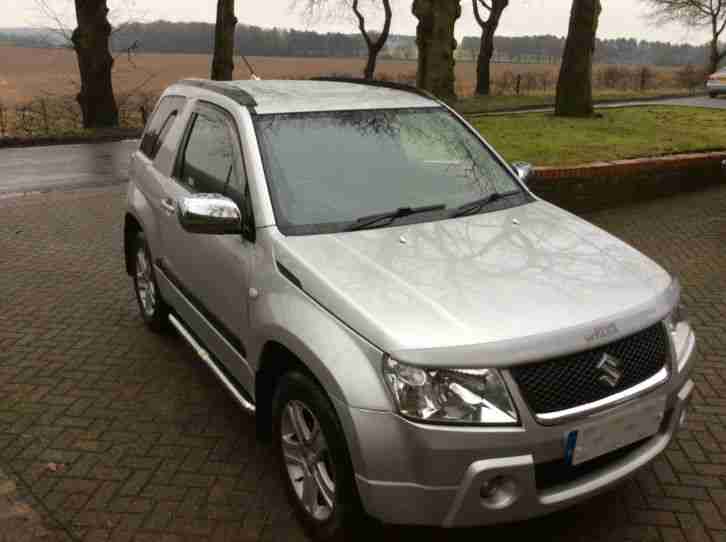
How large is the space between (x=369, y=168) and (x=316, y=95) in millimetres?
762

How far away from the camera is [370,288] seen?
3.08 m

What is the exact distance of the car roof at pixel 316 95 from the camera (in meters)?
4.33

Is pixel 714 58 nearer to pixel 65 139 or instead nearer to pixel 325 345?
pixel 65 139

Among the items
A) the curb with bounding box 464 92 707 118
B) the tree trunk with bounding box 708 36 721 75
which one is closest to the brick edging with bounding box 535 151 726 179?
the curb with bounding box 464 92 707 118

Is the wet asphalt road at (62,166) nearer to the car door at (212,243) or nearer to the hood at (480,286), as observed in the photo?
the car door at (212,243)

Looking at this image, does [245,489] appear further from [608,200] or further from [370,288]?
[608,200]

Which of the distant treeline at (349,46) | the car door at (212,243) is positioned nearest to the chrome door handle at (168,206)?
the car door at (212,243)

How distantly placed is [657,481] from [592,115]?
552 inches

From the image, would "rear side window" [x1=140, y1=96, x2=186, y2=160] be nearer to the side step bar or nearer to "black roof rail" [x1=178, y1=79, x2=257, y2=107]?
"black roof rail" [x1=178, y1=79, x2=257, y2=107]

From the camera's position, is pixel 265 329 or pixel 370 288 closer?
pixel 370 288

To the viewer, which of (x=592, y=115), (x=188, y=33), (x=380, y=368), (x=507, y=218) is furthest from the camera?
(x=188, y=33)

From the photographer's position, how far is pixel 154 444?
13.8 ft

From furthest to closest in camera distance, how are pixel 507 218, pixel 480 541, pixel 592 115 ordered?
1. pixel 592 115
2. pixel 507 218
3. pixel 480 541

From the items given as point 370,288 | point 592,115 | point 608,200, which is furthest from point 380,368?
point 592,115
